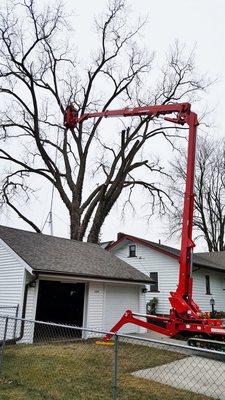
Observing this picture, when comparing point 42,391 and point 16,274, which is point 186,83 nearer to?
point 16,274

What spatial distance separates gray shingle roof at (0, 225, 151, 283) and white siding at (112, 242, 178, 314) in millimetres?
4114

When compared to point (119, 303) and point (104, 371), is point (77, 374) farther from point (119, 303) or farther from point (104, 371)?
point (119, 303)

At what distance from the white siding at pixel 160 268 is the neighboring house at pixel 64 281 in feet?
13.1

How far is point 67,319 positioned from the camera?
750 inches

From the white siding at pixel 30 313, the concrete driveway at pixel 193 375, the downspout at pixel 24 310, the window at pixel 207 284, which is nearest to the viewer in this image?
the concrete driveway at pixel 193 375

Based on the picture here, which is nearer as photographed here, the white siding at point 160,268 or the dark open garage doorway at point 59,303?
the dark open garage doorway at point 59,303

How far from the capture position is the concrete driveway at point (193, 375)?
24.5 feet

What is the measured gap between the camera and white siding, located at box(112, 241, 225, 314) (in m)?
21.9

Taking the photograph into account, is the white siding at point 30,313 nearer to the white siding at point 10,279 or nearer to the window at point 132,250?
the white siding at point 10,279

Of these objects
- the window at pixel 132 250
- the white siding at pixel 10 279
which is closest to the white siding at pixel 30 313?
the white siding at pixel 10 279

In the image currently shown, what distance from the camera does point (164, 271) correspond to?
22453 millimetres

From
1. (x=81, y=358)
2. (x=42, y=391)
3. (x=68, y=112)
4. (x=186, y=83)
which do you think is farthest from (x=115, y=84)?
(x=42, y=391)

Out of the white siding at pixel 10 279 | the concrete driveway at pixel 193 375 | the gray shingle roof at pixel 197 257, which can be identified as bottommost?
the concrete driveway at pixel 193 375

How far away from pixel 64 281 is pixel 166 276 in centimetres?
891
